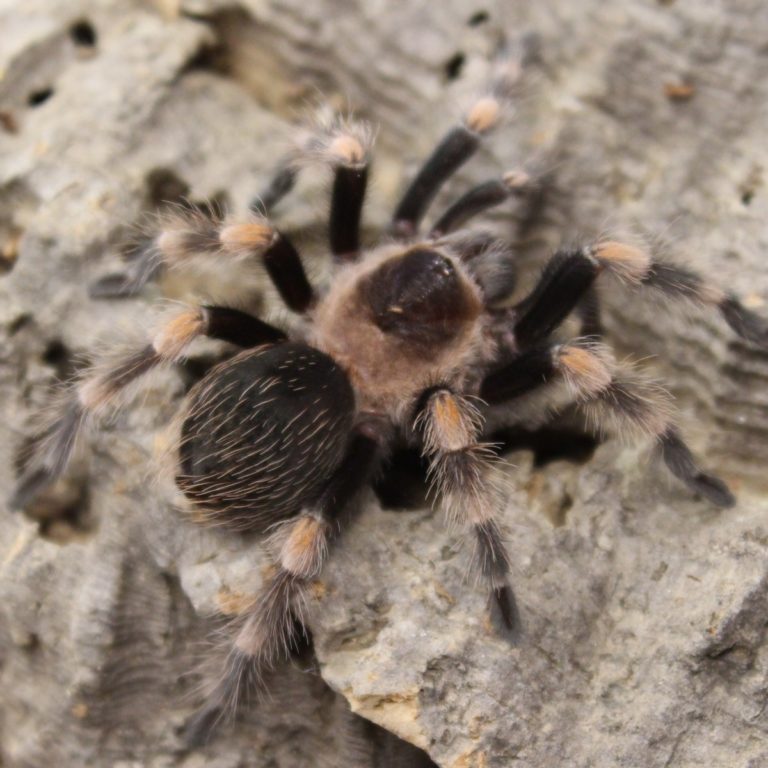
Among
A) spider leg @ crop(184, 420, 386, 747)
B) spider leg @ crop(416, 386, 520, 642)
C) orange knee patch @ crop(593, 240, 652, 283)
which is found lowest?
spider leg @ crop(184, 420, 386, 747)

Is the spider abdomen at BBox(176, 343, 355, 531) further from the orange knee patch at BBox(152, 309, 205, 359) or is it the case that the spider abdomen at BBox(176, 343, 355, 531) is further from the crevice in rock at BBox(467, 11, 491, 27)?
the crevice in rock at BBox(467, 11, 491, 27)

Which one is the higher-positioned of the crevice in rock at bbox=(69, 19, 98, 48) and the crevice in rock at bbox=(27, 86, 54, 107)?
the crevice in rock at bbox=(69, 19, 98, 48)

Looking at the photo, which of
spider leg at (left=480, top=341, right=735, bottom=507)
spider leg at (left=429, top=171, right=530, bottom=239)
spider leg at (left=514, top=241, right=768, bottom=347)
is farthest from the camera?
spider leg at (left=429, top=171, right=530, bottom=239)

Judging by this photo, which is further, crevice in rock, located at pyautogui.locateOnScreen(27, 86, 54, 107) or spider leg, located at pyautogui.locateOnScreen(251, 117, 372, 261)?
crevice in rock, located at pyautogui.locateOnScreen(27, 86, 54, 107)

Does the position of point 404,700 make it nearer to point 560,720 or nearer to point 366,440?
point 560,720

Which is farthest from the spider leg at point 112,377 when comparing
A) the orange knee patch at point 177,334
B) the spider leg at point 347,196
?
the spider leg at point 347,196

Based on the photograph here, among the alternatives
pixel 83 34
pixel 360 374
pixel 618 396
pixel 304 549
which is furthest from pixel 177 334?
pixel 83 34

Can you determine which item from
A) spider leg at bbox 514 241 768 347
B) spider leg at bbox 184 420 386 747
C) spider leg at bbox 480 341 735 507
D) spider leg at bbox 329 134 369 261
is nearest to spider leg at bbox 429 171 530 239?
spider leg at bbox 329 134 369 261
